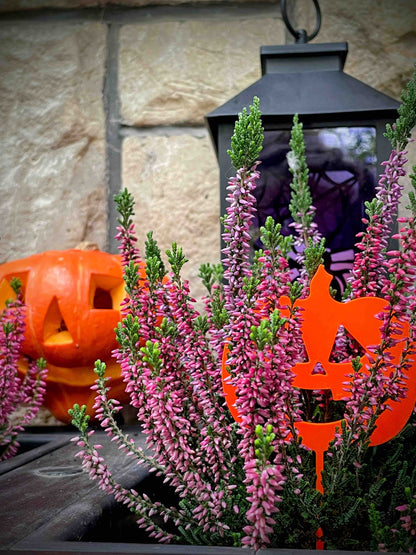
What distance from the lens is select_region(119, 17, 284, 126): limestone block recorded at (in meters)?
1.51

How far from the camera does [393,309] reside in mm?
542

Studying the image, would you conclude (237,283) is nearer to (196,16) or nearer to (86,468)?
(86,468)

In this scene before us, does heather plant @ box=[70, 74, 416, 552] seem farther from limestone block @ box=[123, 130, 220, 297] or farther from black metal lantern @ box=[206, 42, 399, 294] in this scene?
limestone block @ box=[123, 130, 220, 297]

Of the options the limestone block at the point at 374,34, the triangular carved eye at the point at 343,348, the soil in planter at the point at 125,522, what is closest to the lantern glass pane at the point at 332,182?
the triangular carved eye at the point at 343,348

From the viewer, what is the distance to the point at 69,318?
1223mm

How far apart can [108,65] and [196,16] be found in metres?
0.25

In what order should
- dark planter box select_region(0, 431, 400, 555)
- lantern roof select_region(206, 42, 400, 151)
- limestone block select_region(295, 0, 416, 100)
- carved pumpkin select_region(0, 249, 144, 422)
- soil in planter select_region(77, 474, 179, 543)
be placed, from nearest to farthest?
dark planter box select_region(0, 431, 400, 555), soil in planter select_region(77, 474, 179, 543), lantern roof select_region(206, 42, 400, 151), carved pumpkin select_region(0, 249, 144, 422), limestone block select_region(295, 0, 416, 100)

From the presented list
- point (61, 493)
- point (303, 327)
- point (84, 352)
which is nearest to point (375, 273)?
point (303, 327)

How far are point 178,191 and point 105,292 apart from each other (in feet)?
1.07

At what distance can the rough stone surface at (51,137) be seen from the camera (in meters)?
1.53

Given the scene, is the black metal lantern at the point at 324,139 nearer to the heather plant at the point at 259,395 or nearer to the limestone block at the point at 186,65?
the heather plant at the point at 259,395

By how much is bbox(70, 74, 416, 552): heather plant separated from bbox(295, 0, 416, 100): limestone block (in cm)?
87

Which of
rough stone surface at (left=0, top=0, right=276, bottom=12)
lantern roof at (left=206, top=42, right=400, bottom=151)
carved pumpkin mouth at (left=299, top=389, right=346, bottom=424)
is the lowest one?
carved pumpkin mouth at (left=299, top=389, right=346, bottom=424)

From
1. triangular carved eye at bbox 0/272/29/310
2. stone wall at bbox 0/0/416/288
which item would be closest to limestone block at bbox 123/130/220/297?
stone wall at bbox 0/0/416/288
